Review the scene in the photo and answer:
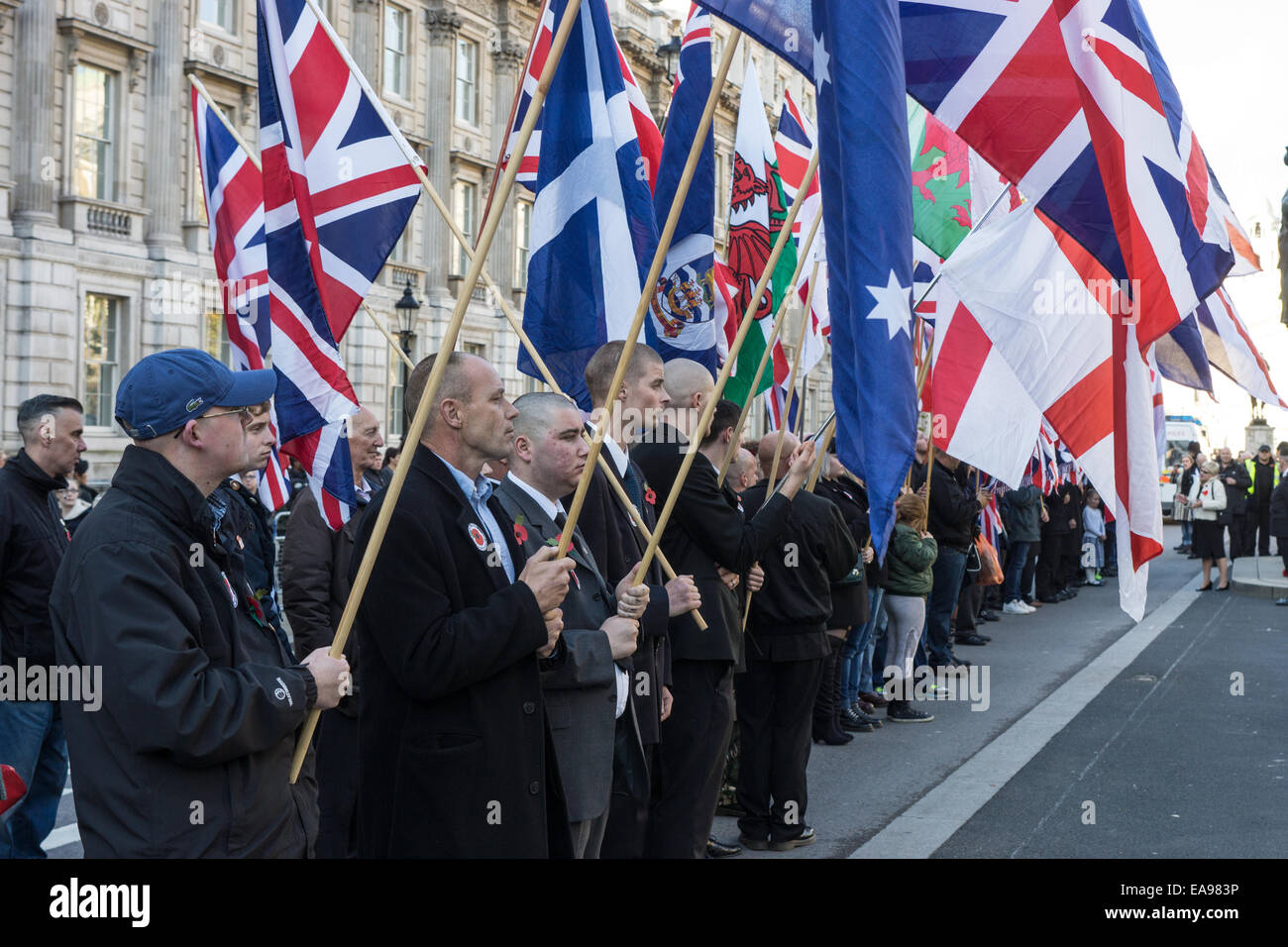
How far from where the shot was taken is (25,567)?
5.67 m

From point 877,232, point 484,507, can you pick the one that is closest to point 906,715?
point 877,232

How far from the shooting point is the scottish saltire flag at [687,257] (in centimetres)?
683

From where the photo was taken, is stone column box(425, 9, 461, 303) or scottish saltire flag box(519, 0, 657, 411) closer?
scottish saltire flag box(519, 0, 657, 411)

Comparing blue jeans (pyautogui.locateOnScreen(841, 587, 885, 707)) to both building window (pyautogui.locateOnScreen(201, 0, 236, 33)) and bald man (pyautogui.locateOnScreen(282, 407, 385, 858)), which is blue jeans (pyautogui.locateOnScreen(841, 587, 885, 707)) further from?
building window (pyautogui.locateOnScreen(201, 0, 236, 33))

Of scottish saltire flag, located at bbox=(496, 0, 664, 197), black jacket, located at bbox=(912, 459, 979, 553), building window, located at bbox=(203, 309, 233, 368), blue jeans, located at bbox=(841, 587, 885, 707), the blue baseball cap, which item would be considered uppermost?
building window, located at bbox=(203, 309, 233, 368)

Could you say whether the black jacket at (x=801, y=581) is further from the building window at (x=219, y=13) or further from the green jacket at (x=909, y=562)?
the building window at (x=219, y=13)

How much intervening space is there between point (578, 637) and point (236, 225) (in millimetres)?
3963

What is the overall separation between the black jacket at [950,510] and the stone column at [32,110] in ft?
54.8

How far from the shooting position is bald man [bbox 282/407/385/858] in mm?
5355

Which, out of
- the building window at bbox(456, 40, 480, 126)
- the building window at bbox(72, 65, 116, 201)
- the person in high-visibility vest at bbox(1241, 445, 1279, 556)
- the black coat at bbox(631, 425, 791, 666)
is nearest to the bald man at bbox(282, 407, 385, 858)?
the black coat at bbox(631, 425, 791, 666)

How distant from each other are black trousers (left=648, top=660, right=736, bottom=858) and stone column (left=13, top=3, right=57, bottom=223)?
19.9 m

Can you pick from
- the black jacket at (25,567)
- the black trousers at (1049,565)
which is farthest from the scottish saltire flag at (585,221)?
the black trousers at (1049,565)
